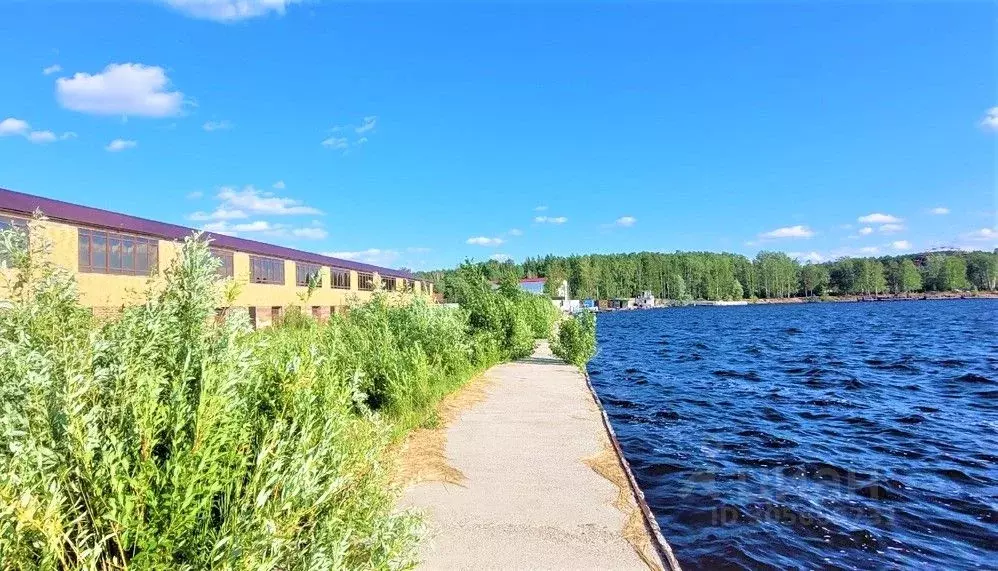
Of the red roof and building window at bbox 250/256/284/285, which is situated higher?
the red roof

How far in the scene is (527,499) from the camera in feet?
22.0

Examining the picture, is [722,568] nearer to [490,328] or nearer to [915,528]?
[915,528]

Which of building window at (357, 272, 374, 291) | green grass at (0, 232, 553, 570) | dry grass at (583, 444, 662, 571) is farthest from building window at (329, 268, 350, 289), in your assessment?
green grass at (0, 232, 553, 570)

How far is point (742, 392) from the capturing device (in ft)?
60.7

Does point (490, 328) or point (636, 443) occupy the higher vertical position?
point (490, 328)

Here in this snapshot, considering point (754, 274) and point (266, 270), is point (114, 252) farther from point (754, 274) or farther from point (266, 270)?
point (754, 274)

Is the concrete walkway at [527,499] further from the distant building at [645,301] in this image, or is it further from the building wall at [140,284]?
the distant building at [645,301]

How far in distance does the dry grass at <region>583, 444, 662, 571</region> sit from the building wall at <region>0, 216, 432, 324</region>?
4.57m

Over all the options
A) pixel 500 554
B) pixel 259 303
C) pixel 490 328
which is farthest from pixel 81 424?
pixel 259 303

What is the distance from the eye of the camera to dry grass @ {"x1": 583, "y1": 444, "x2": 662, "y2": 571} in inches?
210

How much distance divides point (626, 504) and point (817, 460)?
6.40 m

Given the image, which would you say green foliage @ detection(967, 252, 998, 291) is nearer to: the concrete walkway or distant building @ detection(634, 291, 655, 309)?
distant building @ detection(634, 291, 655, 309)

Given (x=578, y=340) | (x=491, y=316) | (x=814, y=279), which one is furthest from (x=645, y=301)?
(x=491, y=316)

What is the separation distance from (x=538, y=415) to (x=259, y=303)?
27.9 m
